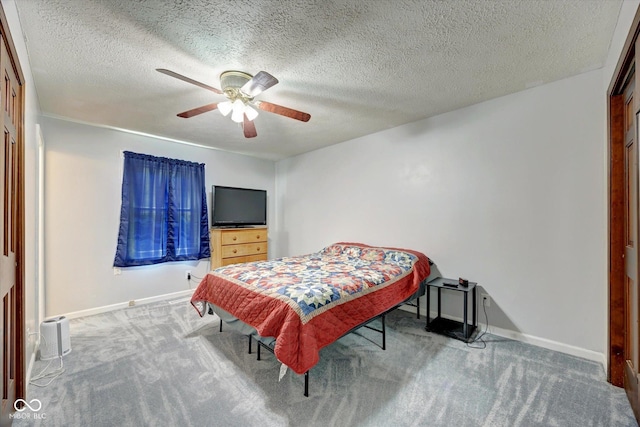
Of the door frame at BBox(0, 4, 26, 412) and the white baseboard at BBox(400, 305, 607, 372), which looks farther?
the white baseboard at BBox(400, 305, 607, 372)

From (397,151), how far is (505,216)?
4.89 feet

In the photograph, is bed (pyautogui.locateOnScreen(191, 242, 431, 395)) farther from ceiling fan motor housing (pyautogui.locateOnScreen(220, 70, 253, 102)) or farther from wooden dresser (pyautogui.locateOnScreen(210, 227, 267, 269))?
ceiling fan motor housing (pyautogui.locateOnScreen(220, 70, 253, 102))

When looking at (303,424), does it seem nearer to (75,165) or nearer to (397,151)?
(397,151)

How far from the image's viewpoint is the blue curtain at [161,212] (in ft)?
12.0

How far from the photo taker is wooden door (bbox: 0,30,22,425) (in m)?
1.35

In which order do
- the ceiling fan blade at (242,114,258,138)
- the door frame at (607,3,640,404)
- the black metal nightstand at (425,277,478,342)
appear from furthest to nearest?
the black metal nightstand at (425,277,478,342)
the ceiling fan blade at (242,114,258,138)
the door frame at (607,3,640,404)

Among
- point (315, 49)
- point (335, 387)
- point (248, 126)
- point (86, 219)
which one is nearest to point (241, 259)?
point (86, 219)

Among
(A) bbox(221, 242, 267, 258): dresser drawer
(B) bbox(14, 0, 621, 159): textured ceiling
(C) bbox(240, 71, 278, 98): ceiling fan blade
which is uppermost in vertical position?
(B) bbox(14, 0, 621, 159): textured ceiling

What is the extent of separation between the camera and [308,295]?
1946mm

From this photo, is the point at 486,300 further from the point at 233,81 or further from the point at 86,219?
the point at 86,219

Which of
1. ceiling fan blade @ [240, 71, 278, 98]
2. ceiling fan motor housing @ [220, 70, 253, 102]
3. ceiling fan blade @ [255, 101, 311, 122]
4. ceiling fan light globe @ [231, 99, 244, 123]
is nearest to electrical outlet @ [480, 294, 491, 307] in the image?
ceiling fan blade @ [255, 101, 311, 122]

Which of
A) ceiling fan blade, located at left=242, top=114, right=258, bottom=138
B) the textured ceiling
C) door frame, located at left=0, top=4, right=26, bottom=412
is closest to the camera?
the textured ceiling
